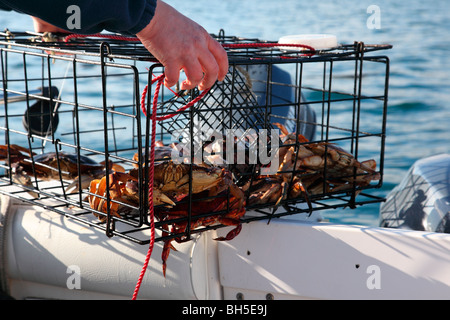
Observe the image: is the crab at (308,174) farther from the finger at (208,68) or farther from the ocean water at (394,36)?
the ocean water at (394,36)

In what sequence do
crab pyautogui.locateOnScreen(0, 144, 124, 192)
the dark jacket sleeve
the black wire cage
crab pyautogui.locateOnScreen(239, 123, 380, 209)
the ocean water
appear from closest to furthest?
the dark jacket sleeve < the black wire cage < crab pyautogui.locateOnScreen(239, 123, 380, 209) < crab pyautogui.locateOnScreen(0, 144, 124, 192) < the ocean water

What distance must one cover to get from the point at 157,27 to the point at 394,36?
916 centimetres

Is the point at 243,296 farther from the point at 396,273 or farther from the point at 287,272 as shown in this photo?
the point at 396,273

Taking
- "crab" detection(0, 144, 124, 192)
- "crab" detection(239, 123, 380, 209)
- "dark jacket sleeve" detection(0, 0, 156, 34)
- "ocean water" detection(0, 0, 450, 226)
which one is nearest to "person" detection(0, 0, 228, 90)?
"dark jacket sleeve" detection(0, 0, 156, 34)

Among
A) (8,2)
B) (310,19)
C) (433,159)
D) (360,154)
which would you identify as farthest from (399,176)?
(310,19)

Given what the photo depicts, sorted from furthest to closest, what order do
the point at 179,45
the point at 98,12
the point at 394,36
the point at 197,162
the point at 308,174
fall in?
1. the point at 394,36
2. the point at 308,174
3. the point at 197,162
4. the point at 179,45
5. the point at 98,12

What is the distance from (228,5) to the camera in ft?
41.2

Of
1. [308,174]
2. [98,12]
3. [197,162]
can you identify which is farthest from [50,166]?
[98,12]

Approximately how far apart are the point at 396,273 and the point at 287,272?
0.73ft

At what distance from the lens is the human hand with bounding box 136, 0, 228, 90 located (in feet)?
2.93

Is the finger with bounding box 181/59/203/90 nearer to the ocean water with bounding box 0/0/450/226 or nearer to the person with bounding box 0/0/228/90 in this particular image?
the person with bounding box 0/0/228/90

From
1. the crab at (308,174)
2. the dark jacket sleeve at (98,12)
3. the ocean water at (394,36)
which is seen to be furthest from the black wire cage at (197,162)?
the ocean water at (394,36)

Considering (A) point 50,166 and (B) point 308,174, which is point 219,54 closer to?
(B) point 308,174

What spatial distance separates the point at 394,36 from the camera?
9.50 m
